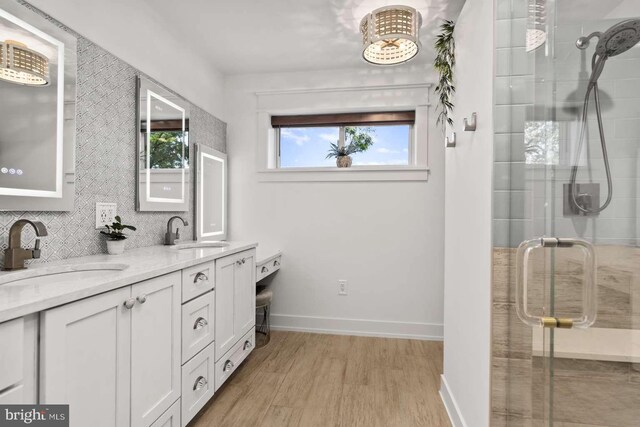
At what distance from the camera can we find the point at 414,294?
294cm

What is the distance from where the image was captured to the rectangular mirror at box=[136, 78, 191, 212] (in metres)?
2.09

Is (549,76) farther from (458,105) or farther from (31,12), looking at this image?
(31,12)

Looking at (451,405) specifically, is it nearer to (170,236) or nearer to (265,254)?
(265,254)

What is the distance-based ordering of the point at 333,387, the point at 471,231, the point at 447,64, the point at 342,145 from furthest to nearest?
the point at 342,145, the point at 333,387, the point at 447,64, the point at 471,231

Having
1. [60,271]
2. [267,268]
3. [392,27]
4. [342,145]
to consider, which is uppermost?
[392,27]

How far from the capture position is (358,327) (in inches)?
119

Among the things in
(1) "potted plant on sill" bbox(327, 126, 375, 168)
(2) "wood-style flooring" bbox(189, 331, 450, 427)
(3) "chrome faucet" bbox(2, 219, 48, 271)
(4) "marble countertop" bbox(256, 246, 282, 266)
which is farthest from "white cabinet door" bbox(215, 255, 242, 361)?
(1) "potted plant on sill" bbox(327, 126, 375, 168)

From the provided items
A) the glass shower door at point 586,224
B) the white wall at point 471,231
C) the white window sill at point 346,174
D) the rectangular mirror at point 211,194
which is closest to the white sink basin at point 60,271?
the rectangular mirror at point 211,194

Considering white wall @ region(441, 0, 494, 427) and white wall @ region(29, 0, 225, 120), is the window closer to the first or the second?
white wall @ region(29, 0, 225, 120)

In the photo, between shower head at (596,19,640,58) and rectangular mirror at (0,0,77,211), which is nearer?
shower head at (596,19,640,58)

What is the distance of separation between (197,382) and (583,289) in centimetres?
169

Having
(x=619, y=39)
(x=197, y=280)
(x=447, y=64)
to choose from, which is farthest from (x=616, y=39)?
(x=197, y=280)

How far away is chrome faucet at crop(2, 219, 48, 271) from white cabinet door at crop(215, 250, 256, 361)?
2.65 ft

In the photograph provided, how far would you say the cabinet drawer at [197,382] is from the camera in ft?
5.09
